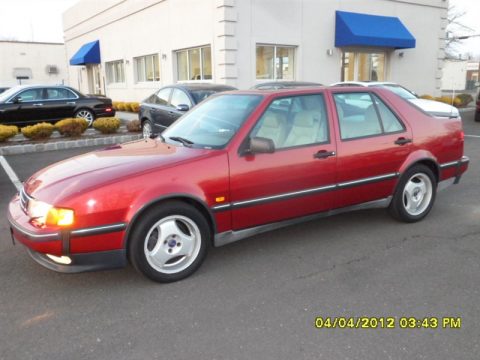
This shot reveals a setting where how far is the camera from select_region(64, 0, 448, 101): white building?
47.4 ft

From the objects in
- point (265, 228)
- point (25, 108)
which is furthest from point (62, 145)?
point (265, 228)

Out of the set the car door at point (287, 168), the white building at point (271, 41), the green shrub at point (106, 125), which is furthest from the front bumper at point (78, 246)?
the white building at point (271, 41)

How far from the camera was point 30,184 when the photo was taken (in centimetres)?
368

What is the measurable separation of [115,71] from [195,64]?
357 inches

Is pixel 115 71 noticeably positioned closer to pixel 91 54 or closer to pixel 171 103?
pixel 91 54

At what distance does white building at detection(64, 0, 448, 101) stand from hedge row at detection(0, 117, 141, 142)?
4303mm

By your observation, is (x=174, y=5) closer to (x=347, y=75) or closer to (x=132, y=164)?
(x=347, y=75)

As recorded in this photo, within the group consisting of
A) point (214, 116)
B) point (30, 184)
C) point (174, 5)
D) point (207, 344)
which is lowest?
point (207, 344)

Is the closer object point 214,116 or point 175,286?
point 175,286

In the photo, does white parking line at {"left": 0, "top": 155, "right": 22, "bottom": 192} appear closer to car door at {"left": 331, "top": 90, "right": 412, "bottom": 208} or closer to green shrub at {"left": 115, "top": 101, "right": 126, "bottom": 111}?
car door at {"left": 331, "top": 90, "right": 412, "bottom": 208}

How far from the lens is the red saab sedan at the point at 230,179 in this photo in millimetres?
3199

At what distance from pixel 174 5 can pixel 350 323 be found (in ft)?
52.9

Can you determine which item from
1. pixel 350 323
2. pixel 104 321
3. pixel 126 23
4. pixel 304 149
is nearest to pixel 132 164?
pixel 104 321

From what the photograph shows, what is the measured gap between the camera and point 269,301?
→ 10.5 ft
